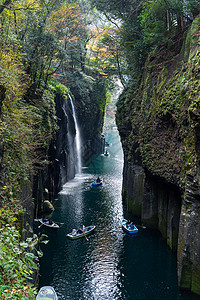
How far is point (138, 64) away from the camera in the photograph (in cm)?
2714

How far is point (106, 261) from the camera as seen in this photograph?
16.6 metres

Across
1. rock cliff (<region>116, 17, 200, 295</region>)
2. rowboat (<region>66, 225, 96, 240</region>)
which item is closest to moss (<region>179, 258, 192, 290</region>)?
rock cliff (<region>116, 17, 200, 295</region>)

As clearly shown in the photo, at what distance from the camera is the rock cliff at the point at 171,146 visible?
13.3 metres

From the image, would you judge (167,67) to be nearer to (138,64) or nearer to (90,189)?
(138,64)

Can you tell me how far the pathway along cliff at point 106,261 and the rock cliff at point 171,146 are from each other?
4.24 ft

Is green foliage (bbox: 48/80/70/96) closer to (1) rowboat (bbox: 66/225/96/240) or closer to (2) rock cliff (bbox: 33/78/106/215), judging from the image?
(2) rock cliff (bbox: 33/78/106/215)

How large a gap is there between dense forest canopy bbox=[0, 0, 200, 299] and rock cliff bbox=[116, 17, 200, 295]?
6.83 ft

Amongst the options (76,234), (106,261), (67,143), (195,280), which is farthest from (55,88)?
(195,280)

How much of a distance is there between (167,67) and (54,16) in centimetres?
1325

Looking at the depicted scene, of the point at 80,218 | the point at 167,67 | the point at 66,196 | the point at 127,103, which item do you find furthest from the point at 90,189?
the point at 167,67

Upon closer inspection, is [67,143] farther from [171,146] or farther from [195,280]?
[195,280]

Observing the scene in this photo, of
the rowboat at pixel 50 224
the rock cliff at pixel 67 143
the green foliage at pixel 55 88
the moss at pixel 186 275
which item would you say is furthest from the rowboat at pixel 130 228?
the green foliage at pixel 55 88

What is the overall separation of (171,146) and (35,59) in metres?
14.0

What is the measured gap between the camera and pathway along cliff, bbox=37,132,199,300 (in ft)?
45.1
